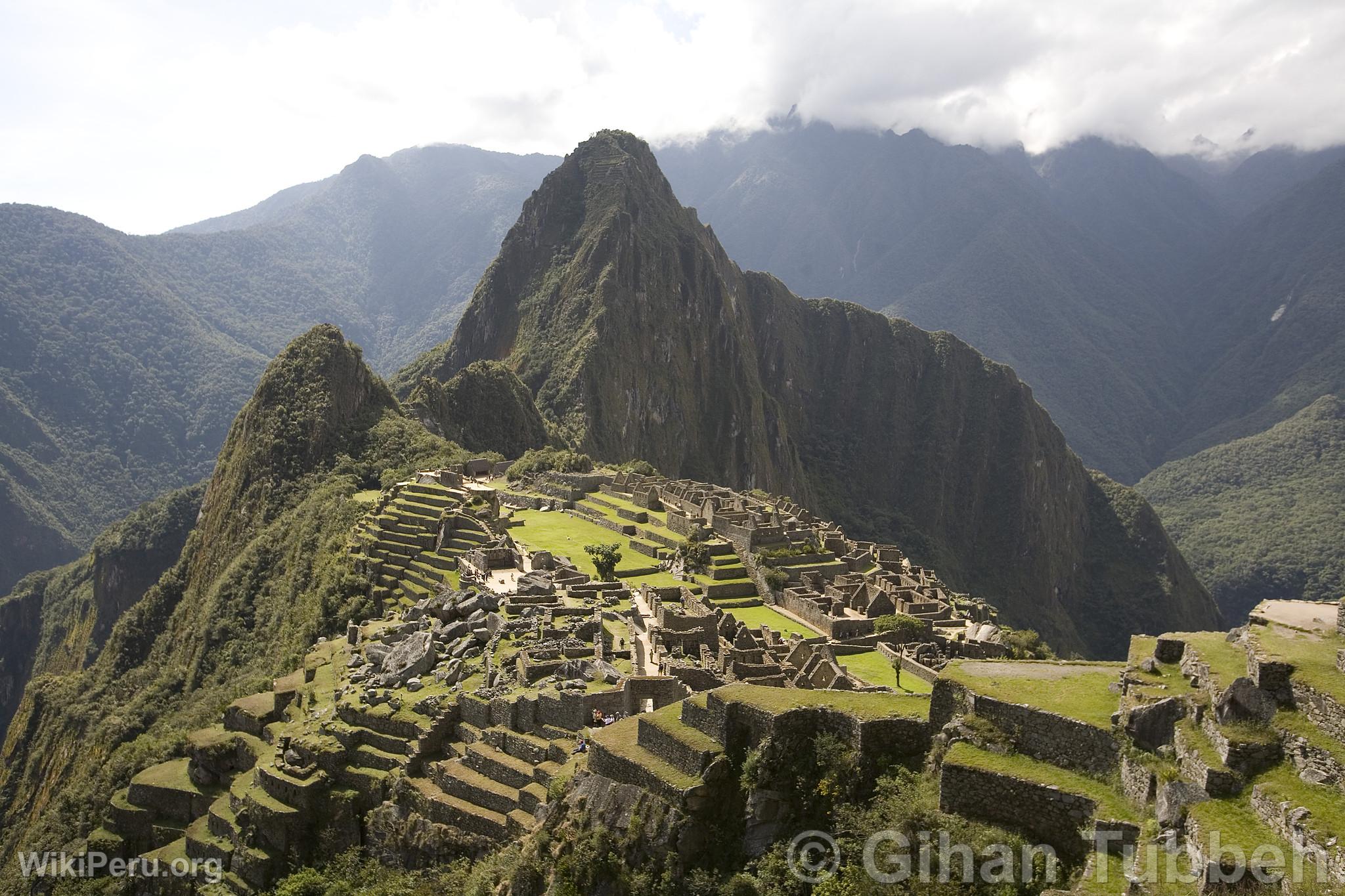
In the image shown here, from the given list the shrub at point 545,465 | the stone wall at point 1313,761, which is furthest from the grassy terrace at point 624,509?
the stone wall at point 1313,761

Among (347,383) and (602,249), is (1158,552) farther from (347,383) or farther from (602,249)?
(347,383)

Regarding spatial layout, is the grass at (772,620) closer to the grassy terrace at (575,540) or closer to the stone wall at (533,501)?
the grassy terrace at (575,540)

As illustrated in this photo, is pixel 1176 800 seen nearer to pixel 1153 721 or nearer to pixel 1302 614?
pixel 1153 721

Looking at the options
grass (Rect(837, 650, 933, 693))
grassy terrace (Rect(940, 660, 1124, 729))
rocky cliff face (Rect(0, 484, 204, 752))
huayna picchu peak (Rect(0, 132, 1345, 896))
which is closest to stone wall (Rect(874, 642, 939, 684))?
grass (Rect(837, 650, 933, 693))

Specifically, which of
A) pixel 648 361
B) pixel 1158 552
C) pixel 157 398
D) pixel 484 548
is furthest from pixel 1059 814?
pixel 157 398

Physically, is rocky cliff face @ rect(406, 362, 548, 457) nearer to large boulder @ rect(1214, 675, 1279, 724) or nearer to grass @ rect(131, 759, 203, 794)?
grass @ rect(131, 759, 203, 794)

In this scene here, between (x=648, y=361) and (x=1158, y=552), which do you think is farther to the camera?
(x=1158, y=552)

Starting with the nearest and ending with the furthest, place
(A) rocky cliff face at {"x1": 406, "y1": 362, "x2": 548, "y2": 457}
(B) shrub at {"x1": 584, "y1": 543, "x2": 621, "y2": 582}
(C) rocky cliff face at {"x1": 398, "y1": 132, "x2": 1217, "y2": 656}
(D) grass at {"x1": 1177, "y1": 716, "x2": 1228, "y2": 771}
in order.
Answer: (D) grass at {"x1": 1177, "y1": 716, "x2": 1228, "y2": 771}, (B) shrub at {"x1": 584, "y1": 543, "x2": 621, "y2": 582}, (A) rocky cliff face at {"x1": 406, "y1": 362, "x2": 548, "y2": 457}, (C) rocky cliff face at {"x1": 398, "y1": 132, "x2": 1217, "y2": 656}
